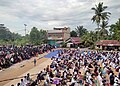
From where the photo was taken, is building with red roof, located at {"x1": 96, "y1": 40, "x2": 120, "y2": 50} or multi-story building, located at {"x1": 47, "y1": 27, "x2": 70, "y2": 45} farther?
multi-story building, located at {"x1": 47, "y1": 27, "x2": 70, "y2": 45}

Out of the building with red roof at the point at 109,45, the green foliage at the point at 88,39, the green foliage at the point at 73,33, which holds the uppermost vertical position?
the green foliage at the point at 73,33

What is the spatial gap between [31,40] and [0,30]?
33748 mm

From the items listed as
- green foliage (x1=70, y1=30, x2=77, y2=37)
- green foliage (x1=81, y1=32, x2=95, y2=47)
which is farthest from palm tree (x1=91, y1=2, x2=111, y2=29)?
green foliage (x1=70, y1=30, x2=77, y2=37)

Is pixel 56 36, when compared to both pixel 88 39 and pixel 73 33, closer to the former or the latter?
pixel 73 33

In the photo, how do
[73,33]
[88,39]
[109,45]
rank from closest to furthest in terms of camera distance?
[109,45]
[88,39]
[73,33]

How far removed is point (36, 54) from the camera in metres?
34.9

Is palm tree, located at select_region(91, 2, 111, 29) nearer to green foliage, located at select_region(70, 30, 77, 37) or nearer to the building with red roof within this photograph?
the building with red roof

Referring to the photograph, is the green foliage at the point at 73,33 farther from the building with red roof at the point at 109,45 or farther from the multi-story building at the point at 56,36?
the building with red roof at the point at 109,45

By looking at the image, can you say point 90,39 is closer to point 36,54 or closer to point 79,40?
point 79,40

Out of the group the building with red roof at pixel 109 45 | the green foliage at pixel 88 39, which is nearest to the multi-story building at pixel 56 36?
the green foliage at pixel 88 39

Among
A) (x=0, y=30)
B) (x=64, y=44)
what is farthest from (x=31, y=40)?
(x=0, y=30)

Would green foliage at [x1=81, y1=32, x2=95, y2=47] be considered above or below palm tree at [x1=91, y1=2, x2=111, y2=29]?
below

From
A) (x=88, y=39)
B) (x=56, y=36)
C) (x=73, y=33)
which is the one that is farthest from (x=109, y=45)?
(x=73, y=33)

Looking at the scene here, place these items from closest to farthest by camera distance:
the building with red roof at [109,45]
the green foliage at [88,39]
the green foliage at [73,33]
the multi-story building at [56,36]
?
1. the building with red roof at [109,45]
2. the green foliage at [88,39]
3. the multi-story building at [56,36]
4. the green foliage at [73,33]
